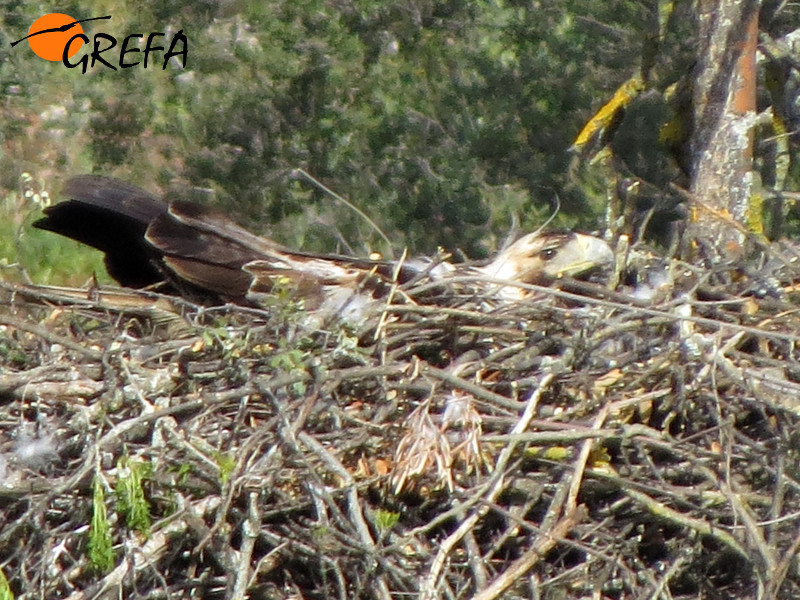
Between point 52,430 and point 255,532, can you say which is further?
point 52,430

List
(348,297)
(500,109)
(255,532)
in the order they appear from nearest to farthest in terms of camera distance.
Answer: (255,532), (348,297), (500,109)

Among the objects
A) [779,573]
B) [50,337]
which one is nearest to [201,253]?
[50,337]

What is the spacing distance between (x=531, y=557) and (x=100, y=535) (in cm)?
107

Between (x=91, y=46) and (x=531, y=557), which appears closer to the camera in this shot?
(x=531, y=557)

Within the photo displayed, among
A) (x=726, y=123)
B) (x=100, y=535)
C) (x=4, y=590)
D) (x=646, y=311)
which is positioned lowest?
(x=4, y=590)

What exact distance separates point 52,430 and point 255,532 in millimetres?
689

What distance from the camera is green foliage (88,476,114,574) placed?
3.41 m

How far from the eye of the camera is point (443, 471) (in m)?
3.56

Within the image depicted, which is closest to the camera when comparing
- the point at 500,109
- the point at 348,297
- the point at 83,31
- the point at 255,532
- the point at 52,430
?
the point at 255,532

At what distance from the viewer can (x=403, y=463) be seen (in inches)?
141

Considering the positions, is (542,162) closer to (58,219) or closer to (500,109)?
(500,109)

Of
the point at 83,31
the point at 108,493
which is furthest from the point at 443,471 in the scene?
the point at 83,31

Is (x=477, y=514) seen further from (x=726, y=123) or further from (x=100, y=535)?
(x=726, y=123)

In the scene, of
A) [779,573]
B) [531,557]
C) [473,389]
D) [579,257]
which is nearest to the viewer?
[779,573]
